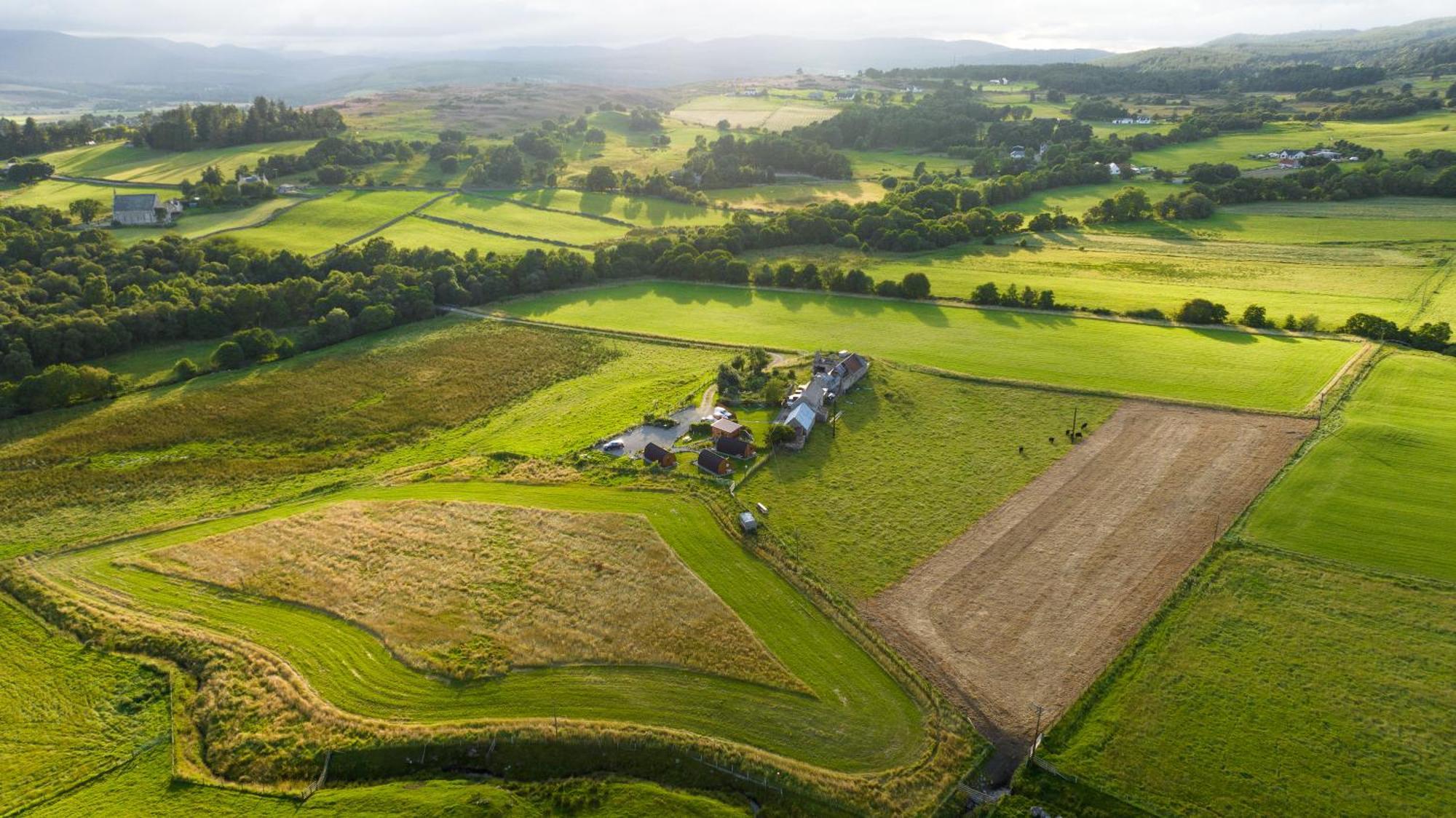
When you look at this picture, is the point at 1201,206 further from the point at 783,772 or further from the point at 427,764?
the point at 427,764

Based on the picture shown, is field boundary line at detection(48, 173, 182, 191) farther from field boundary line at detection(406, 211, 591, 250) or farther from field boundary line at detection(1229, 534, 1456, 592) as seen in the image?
field boundary line at detection(1229, 534, 1456, 592)

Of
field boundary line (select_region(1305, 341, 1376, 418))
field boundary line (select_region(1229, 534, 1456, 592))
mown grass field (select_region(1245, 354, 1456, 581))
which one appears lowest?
field boundary line (select_region(1229, 534, 1456, 592))

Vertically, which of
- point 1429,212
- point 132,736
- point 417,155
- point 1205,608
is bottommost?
point 132,736

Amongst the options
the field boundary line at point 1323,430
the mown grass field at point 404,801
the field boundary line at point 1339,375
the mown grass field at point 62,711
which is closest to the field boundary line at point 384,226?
the mown grass field at point 62,711

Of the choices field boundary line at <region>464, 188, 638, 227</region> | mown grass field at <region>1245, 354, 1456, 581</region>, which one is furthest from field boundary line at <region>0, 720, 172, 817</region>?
field boundary line at <region>464, 188, 638, 227</region>

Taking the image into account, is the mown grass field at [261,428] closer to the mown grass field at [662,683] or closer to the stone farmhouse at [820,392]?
the mown grass field at [662,683]

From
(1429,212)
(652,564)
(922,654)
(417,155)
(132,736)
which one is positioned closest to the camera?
(132,736)

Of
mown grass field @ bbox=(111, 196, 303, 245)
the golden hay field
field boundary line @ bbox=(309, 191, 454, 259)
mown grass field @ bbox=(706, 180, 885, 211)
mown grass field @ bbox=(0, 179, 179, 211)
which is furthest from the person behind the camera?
mown grass field @ bbox=(706, 180, 885, 211)

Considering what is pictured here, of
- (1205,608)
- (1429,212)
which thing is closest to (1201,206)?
(1429,212)
